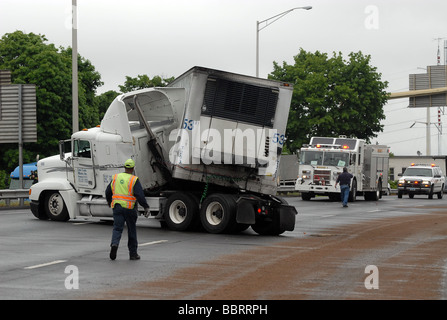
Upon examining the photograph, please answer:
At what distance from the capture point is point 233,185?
813 inches

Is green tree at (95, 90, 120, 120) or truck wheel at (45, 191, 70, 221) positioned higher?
green tree at (95, 90, 120, 120)

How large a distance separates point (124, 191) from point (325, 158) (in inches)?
1136

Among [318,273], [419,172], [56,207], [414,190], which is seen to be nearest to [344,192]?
[56,207]

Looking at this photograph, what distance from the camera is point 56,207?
77.7 ft

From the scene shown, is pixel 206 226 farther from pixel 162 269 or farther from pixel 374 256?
pixel 162 269

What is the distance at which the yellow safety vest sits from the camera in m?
14.2

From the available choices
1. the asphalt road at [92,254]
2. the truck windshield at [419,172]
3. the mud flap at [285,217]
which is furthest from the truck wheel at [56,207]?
the truck windshield at [419,172]

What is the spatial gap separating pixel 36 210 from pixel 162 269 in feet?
39.2

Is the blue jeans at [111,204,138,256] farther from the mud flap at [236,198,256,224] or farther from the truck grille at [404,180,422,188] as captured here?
the truck grille at [404,180,422,188]

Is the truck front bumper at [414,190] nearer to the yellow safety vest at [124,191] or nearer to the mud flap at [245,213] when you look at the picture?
the mud flap at [245,213]

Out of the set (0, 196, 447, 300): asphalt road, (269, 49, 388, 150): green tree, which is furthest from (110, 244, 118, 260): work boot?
(269, 49, 388, 150): green tree

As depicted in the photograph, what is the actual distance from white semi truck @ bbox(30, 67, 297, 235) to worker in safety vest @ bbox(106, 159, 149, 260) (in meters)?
5.46

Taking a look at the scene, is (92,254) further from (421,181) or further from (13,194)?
(421,181)

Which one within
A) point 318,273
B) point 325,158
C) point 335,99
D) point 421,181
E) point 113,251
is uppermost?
point 335,99
